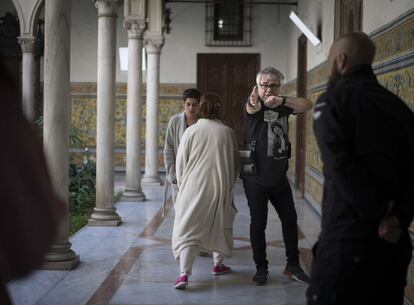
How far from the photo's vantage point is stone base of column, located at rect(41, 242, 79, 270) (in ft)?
18.5

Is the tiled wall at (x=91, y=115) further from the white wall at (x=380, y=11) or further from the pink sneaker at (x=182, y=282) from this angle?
the pink sneaker at (x=182, y=282)

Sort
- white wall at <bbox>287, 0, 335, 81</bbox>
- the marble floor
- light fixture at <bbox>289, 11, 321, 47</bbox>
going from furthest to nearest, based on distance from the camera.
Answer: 1. white wall at <bbox>287, 0, 335, 81</bbox>
2. light fixture at <bbox>289, 11, 321, 47</bbox>
3. the marble floor

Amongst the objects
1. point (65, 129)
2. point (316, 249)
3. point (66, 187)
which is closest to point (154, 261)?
point (66, 187)

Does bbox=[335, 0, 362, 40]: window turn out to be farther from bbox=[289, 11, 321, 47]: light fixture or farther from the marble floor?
the marble floor

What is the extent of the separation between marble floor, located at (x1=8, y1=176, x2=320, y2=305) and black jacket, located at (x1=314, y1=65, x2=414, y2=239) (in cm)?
184

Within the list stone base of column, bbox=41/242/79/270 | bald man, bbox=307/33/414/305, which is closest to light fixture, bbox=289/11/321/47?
stone base of column, bbox=41/242/79/270

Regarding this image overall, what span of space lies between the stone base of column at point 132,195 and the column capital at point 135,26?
2.60m

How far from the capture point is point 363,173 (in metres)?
2.55

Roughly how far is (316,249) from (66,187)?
3598 millimetres

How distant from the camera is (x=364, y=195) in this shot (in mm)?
2535

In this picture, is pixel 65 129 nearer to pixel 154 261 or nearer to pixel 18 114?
pixel 154 261

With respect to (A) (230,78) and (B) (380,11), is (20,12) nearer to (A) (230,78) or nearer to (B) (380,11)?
(A) (230,78)

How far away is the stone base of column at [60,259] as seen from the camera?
5625mm

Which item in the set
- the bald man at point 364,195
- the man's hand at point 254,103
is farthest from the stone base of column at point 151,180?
the bald man at point 364,195
